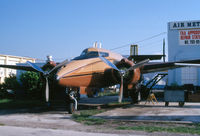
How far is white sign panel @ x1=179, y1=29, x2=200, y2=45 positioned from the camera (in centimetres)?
2748

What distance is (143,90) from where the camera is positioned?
17.5 m

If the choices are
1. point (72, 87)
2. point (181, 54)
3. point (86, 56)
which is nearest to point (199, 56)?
point (181, 54)

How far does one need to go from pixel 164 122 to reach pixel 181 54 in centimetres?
2095

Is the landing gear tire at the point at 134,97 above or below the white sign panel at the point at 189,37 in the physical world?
below

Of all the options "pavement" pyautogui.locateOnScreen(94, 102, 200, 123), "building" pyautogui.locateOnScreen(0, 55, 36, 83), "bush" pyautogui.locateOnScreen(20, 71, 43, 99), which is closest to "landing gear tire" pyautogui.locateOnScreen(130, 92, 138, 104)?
"pavement" pyautogui.locateOnScreen(94, 102, 200, 123)

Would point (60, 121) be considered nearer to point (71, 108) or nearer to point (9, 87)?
point (71, 108)

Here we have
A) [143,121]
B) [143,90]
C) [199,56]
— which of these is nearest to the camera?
[143,121]

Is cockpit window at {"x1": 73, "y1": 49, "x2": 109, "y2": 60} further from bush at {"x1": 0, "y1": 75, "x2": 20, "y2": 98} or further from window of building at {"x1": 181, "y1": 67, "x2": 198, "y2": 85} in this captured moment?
window of building at {"x1": 181, "y1": 67, "x2": 198, "y2": 85}

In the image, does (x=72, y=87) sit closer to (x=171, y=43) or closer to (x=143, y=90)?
(x=143, y=90)

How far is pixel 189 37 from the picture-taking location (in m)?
27.6

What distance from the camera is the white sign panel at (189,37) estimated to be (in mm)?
27484

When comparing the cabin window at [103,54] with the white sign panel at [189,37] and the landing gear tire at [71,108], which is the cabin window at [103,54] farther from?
the white sign panel at [189,37]

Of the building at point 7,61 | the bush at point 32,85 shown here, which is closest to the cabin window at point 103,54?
the bush at point 32,85

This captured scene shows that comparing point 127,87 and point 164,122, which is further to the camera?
point 127,87
